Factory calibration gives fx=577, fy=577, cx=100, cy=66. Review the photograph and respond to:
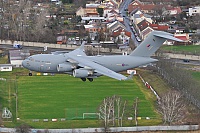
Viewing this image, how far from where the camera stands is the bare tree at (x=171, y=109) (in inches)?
1588

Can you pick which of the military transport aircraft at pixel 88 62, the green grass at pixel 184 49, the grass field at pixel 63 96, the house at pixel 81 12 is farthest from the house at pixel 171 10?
the military transport aircraft at pixel 88 62

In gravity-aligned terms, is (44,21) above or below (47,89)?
above

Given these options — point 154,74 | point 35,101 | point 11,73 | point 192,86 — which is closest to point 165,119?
point 192,86

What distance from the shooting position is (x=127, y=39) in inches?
2768

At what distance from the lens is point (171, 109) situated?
133ft

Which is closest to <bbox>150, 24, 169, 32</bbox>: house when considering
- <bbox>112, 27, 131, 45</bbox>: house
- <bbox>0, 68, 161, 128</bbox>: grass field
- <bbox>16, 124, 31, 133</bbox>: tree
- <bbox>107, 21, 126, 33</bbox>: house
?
<bbox>107, 21, 126, 33</bbox>: house

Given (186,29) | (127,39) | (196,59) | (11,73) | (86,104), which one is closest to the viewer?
(86,104)

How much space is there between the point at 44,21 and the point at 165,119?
39686mm

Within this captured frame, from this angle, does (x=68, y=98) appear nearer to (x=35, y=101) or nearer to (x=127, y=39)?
(x=35, y=101)

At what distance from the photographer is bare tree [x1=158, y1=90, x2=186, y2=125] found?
4034 cm

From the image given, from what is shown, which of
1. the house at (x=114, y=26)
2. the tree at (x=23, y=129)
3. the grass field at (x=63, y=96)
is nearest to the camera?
the tree at (x=23, y=129)

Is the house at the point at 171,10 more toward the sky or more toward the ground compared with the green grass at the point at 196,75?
more toward the sky

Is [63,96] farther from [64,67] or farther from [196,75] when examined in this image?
[196,75]

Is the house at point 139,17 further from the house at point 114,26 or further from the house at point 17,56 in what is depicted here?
the house at point 17,56
